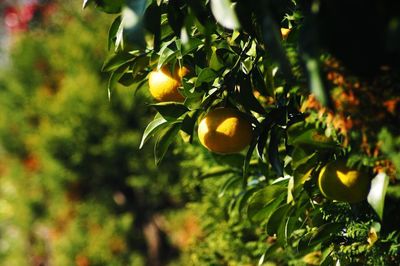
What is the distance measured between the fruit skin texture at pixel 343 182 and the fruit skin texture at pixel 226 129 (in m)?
0.17

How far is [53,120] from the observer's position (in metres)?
6.04

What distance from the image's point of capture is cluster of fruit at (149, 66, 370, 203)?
78 cm

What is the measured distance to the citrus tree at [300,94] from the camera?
62 centimetres

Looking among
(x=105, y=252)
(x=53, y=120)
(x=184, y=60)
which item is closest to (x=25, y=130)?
(x=53, y=120)

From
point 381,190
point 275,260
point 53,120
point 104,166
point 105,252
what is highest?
point 381,190

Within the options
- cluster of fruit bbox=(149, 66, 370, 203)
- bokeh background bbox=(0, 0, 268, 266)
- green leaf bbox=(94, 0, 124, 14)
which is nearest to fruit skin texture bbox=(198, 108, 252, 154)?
cluster of fruit bbox=(149, 66, 370, 203)

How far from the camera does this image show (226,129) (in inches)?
36.5

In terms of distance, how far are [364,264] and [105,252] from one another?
5.00 meters

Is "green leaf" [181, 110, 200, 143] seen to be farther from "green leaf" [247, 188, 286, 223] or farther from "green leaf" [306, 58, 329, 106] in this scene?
"green leaf" [306, 58, 329, 106]

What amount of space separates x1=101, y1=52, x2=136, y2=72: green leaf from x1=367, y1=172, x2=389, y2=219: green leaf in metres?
0.54

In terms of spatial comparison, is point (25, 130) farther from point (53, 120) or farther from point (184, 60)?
point (184, 60)

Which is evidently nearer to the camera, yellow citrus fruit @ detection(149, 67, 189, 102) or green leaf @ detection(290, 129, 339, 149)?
green leaf @ detection(290, 129, 339, 149)

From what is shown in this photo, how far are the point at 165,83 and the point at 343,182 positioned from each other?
39 centimetres

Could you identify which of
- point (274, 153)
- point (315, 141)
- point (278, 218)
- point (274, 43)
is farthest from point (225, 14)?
point (278, 218)
